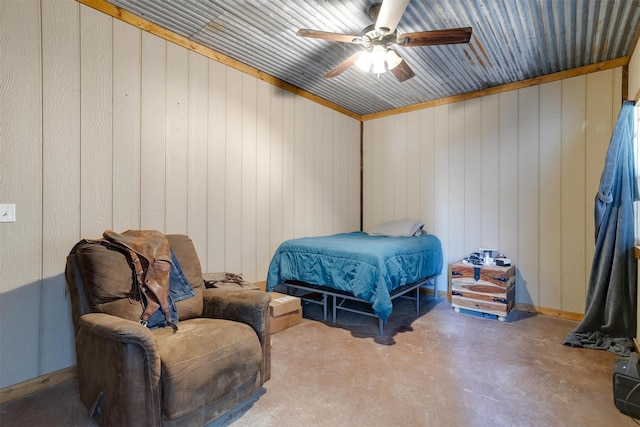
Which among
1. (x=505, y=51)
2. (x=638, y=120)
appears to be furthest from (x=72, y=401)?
(x=638, y=120)

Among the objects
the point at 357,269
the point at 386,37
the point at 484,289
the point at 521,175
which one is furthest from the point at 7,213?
the point at 521,175

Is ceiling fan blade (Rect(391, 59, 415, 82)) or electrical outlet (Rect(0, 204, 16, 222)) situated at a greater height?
ceiling fan blade (Rect(391, 59, 415, 82))

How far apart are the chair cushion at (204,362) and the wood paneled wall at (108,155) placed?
3.27ft

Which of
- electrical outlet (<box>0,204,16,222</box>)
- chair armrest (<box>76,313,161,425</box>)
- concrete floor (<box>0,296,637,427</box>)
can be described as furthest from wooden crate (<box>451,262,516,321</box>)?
electrical outlet (<box>0,204,16,222</box>)

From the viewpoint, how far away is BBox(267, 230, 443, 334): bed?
2725 millimetres

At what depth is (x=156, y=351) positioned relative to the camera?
139cm

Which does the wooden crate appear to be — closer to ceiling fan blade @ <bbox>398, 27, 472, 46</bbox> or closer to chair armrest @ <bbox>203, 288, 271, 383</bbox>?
ceiling fan blade @ <bbox>398, 27, 472, 46</bbox>

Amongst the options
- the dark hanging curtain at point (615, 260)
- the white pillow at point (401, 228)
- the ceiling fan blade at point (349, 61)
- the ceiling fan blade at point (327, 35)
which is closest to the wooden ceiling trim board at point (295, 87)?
the dark hanging curtain at point (615, 260)

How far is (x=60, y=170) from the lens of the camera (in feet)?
6.88

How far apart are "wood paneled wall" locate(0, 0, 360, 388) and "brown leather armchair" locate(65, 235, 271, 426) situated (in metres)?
0.50

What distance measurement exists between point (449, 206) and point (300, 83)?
249 centimetres

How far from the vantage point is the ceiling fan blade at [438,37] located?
A: 80.2 inches

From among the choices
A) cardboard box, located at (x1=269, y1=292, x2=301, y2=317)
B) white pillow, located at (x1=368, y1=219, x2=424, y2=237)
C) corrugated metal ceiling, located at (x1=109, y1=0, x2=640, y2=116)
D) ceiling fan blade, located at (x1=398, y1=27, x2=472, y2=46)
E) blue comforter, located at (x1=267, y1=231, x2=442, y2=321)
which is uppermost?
corrugated metal ceiling, located at (x1=109, y1=0, x2=640, y2=116)

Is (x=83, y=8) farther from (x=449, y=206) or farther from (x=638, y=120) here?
(x=638, y=120)
